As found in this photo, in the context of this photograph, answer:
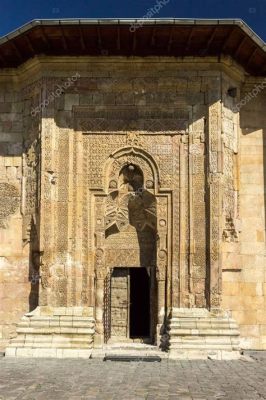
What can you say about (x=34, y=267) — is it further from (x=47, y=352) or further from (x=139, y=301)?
(x=139, y=301)

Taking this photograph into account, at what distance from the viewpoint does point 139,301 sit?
14688 millimetres

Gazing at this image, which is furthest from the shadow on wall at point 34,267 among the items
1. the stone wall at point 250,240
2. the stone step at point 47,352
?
the stone wall at point 250,240

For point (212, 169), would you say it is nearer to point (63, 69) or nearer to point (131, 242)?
point (131, 242)

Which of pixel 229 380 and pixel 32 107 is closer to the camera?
pixel 229 380

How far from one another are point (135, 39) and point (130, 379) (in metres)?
6.51

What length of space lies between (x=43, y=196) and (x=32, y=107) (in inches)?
80.5

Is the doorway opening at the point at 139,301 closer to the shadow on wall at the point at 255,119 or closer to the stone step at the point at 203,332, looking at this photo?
the stone step at the point at 203,332

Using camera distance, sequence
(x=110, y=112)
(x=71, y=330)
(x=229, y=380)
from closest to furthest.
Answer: (x=229, y=380) < (x=71, y=330) < (x=110, y=112)

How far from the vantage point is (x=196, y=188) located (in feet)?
39.0

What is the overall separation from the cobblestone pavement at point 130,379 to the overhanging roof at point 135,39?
6.14 meters

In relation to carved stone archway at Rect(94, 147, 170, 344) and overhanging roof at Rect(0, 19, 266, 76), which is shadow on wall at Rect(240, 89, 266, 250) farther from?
carved stone archway at Rect(94, 147, 170, 344)

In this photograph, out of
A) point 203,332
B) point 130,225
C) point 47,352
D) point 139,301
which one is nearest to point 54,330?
point 47,352

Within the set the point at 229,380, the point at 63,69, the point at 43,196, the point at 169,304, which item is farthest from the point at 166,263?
the point at 63,69

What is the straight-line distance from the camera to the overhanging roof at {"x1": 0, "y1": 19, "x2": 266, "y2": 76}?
11000mm
